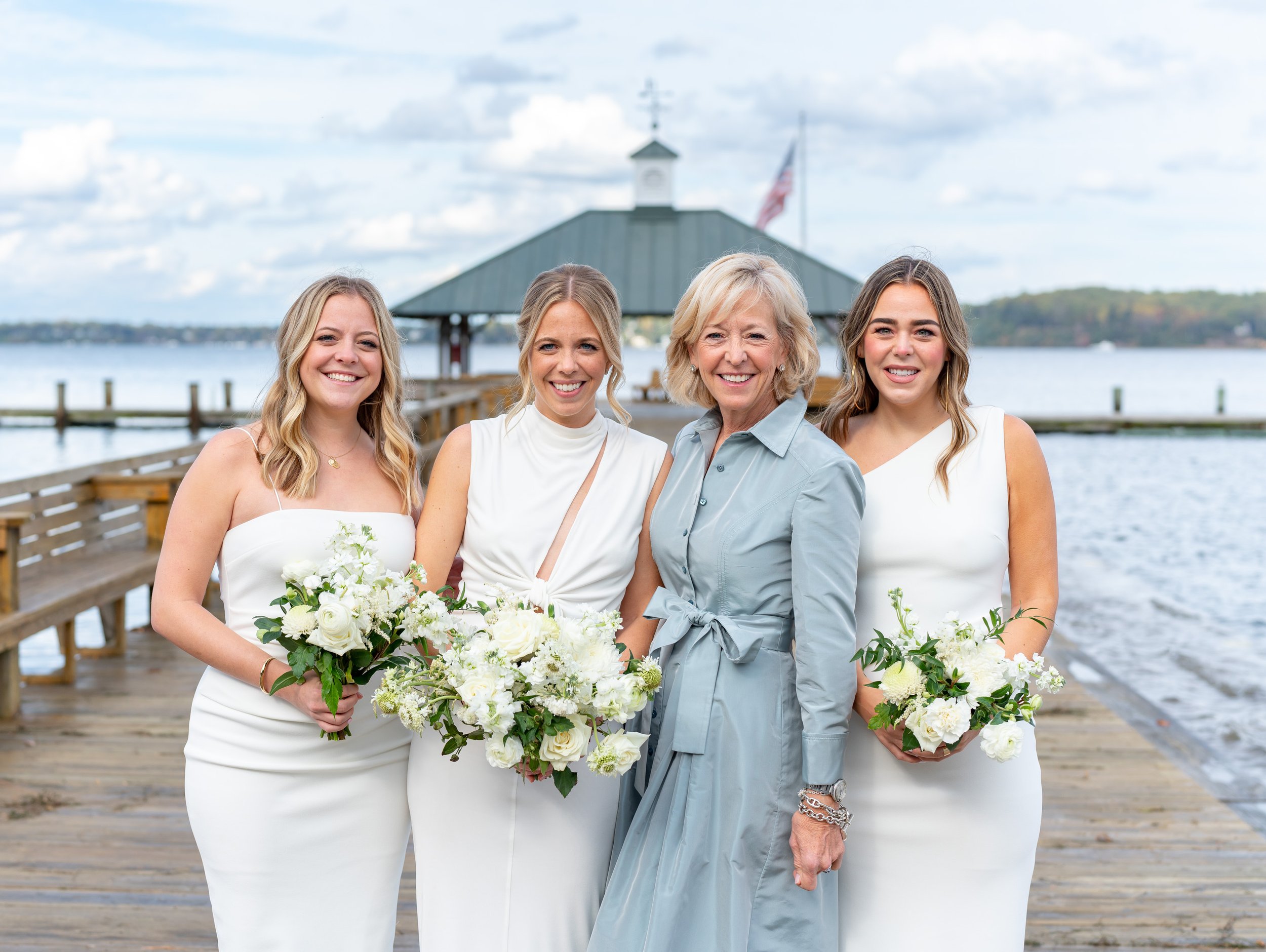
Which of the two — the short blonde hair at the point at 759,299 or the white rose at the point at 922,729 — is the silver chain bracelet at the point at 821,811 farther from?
the short blonde hair at the point at 759,299

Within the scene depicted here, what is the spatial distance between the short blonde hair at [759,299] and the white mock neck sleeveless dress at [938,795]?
39 centimetres

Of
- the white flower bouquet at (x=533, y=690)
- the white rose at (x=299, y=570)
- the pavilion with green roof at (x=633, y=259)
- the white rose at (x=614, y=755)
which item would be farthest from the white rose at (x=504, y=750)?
the pavilion with green roof at (x=633, y=259)

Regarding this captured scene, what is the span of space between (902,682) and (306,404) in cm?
173

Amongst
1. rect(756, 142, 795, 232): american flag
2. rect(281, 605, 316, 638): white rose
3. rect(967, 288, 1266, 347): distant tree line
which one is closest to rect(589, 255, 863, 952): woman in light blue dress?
rect(281, 605, 316, 638): white rose

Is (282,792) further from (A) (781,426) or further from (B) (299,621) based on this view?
(A) (781,426)

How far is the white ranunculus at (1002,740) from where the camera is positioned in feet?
8.17

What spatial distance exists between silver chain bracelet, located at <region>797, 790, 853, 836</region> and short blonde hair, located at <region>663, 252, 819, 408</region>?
99 cm

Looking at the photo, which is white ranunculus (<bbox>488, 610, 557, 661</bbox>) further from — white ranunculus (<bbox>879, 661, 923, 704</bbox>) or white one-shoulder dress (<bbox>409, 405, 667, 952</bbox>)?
white ranunculus (<bbox>879, 661, 923, 704</bbox>)

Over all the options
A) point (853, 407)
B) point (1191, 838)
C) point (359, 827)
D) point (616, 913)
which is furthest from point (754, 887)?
point (1191, 838)

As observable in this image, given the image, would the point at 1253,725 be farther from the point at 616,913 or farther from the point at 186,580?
the point at 186,580

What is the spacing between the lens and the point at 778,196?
28375 mm

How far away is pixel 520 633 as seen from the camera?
7.97ft

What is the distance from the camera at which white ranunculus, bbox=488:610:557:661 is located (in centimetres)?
242

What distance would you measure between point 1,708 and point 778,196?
24.3 m
